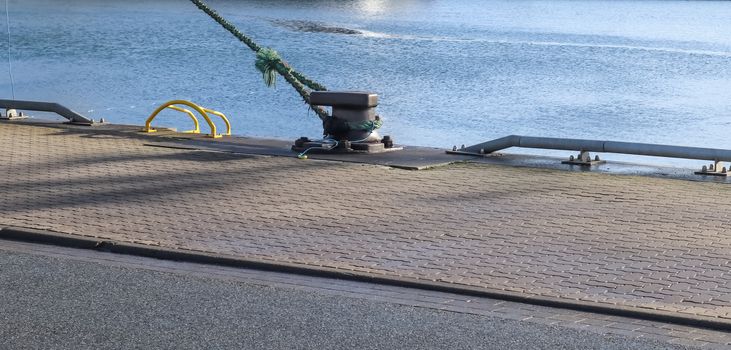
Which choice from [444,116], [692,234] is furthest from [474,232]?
[444,116]

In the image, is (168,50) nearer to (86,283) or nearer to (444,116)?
(444,116)

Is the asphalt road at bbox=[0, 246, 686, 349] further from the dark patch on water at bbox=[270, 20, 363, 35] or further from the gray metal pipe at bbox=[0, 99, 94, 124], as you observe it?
the dark patch on water at bbox=[270, 20, 363, 35]

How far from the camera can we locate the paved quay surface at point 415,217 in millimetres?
7797

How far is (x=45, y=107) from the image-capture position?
15562 mm

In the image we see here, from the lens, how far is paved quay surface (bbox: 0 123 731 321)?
7797mm

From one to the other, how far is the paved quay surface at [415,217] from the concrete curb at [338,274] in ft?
0.42

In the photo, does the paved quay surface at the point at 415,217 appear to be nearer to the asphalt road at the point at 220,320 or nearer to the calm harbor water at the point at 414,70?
the asphalt road at the point at 220,320

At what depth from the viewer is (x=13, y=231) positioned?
29.2ft

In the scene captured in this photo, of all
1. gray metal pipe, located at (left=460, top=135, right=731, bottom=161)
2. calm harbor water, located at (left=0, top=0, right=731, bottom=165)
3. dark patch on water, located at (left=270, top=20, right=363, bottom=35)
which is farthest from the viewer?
dark patch on water, located at (left=270, top=20, right=363, bottom=35)

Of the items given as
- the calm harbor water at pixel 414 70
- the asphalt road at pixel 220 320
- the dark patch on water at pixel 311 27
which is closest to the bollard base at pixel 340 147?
the asphalt road at pixel 220 320

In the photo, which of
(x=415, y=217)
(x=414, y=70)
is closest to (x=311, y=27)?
(x=414, y=70)

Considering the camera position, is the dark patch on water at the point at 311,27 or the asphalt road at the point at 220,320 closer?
the asphalt road at the point at 220,320

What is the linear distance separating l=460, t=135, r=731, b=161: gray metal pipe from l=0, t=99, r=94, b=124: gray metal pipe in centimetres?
611

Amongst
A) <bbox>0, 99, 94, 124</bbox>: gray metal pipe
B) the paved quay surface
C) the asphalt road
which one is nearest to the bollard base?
the paved quay surface
